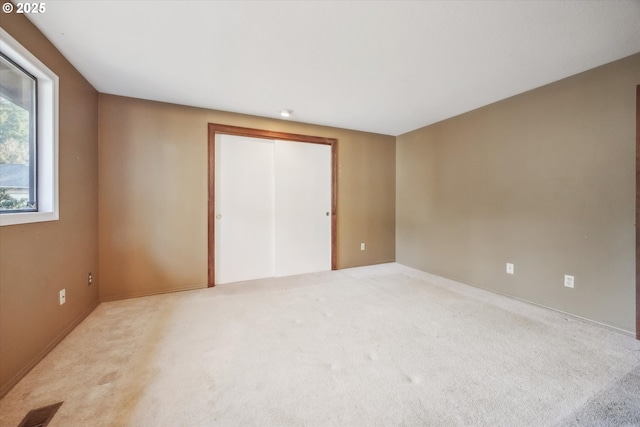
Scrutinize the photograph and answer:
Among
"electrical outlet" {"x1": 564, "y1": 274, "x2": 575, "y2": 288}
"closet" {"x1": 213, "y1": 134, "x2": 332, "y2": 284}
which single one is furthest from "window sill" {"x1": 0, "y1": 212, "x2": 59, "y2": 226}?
"electrical outlet" {"x1": 564, "y1": 274, "x2": 575, "y2": 288}

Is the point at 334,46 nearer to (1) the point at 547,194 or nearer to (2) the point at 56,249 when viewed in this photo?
(1) the point at 547,194

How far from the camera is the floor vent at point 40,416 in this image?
3.95 feet

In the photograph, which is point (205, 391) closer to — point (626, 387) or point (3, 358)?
point (3, 358)

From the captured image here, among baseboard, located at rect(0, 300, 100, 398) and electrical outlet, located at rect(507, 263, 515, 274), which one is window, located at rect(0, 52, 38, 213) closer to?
baseboard, located at rect(0, 300, 100, 398)

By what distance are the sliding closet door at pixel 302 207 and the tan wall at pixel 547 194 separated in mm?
1631

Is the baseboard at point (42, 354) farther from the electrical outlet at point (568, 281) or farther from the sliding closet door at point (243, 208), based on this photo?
the electrical outlet at point (568, 281)

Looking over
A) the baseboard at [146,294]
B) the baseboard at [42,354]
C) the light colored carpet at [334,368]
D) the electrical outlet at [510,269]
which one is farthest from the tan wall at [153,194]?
the electrical outlet at [510,269]

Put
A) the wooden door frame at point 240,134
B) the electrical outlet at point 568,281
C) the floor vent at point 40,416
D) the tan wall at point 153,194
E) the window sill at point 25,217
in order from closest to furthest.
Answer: the floor vent at point 40,416
the window sill at point 25,217
the electrical outlet at point 568,281
the tan wall at point 153,194
the wooden door frame at point 240,134

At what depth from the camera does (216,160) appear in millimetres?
3215

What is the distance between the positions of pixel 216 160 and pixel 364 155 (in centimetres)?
231

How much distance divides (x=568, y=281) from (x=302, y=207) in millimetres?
3073

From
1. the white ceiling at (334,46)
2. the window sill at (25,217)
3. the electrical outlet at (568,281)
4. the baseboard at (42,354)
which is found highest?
the white ceiling at (334,46)

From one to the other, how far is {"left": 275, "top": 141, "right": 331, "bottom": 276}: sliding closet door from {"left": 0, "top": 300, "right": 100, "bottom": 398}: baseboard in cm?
208

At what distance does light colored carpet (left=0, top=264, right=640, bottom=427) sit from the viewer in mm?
1273
